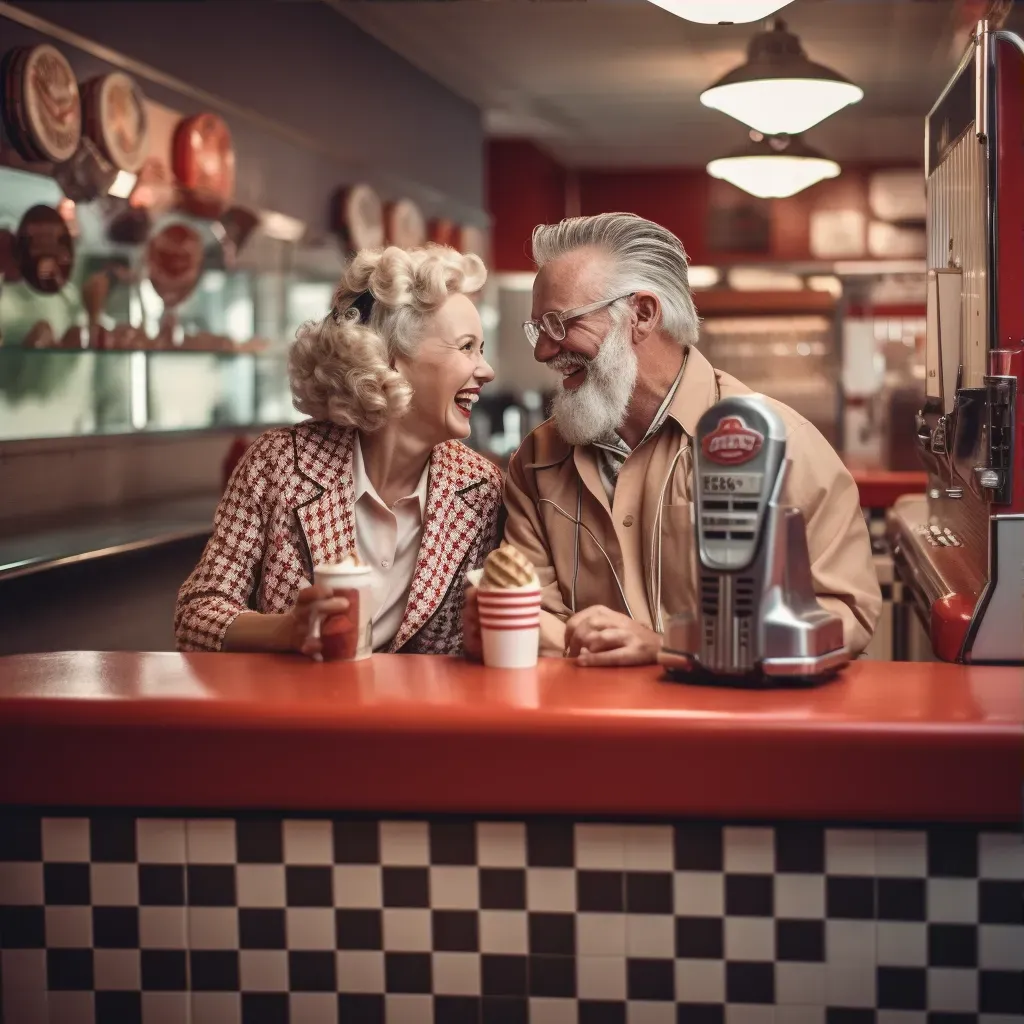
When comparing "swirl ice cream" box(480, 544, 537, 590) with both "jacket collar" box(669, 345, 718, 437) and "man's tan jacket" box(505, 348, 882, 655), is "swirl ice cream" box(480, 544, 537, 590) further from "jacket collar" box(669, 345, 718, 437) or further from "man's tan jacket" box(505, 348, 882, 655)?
"jacket collar" box(669, 345, 718, 437)

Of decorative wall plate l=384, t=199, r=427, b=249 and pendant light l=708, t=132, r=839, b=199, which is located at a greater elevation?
pendant light l=708, t=132, r=839, b=199

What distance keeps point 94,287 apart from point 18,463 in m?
0.69

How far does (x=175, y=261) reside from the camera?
16.2 ft

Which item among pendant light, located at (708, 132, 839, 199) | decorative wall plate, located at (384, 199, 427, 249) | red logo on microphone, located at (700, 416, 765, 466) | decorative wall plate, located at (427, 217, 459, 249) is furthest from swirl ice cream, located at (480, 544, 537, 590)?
decorative wall plate, located at (427, 217, 459, 249)

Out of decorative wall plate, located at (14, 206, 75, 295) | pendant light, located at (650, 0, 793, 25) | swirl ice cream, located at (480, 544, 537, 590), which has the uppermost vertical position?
pendant light, located at (650, 0, 793, 25)

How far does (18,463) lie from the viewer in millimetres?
4035

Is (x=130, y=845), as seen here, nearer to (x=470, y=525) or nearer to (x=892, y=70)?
(x=470, y=525)

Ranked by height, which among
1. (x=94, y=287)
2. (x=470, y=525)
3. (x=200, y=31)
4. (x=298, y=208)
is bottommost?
(x=470, y=525)

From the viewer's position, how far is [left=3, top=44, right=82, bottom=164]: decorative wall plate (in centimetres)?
383

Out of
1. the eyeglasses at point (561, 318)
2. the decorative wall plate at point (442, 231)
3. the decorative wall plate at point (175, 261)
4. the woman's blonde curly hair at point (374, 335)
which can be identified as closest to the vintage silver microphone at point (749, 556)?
the eyeglasses at point (561, 318)

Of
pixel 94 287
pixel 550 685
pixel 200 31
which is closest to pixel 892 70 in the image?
pixel 200 31

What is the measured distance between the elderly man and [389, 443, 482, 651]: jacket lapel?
3.9 inches

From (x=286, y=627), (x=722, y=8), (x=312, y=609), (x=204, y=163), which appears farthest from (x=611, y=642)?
(x=204, y=163)

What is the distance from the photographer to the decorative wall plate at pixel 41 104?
3832 mm
